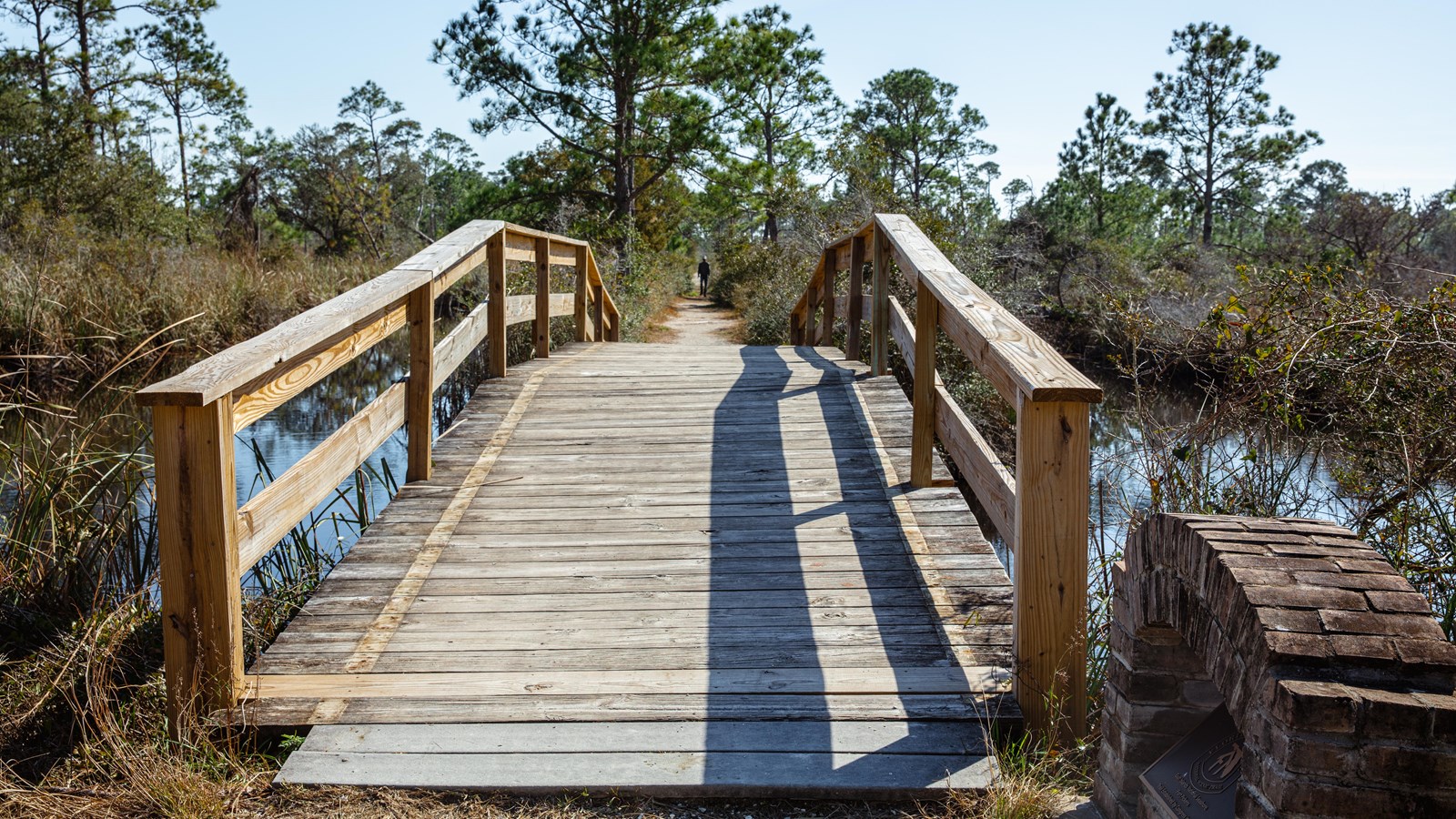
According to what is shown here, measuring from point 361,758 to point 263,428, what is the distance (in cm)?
893

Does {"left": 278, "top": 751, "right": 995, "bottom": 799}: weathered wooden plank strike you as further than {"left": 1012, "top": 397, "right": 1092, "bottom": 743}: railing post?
No

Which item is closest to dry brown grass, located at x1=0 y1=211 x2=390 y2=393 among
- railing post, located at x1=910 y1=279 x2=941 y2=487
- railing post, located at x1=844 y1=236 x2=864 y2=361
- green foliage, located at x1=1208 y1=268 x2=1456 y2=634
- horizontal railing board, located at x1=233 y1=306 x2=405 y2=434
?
horizontal railing board, located at x1=233 y1=306 x2=405 y2=434

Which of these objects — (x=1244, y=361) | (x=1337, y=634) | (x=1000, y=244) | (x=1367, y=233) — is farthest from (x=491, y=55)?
(x=1337, y=634)

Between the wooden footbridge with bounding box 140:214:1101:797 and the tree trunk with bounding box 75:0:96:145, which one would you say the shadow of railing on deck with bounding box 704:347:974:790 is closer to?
the wooden footbridge with bounding box 140:214:1101:797

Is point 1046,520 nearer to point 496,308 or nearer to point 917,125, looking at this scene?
point 496,308

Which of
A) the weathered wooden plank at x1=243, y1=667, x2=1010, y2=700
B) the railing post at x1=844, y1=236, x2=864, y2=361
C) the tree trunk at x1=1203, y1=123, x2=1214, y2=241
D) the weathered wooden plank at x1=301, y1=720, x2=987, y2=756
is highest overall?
the tree trunk at x1=1203, y1=123, x2=1214, y2=241

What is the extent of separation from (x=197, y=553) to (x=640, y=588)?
1.39 meters

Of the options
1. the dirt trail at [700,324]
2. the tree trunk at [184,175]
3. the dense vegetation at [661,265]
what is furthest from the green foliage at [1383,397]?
the tree trunk at [184,175]

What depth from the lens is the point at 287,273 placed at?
1474 cm

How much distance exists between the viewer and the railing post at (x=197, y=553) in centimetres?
236

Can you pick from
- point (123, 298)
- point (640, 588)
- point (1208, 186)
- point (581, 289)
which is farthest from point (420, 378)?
point (1208, 186)

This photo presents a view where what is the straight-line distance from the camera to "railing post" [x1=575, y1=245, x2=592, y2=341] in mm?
8531

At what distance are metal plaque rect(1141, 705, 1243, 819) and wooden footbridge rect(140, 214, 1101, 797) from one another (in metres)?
0.50

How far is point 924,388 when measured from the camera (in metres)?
4.18
